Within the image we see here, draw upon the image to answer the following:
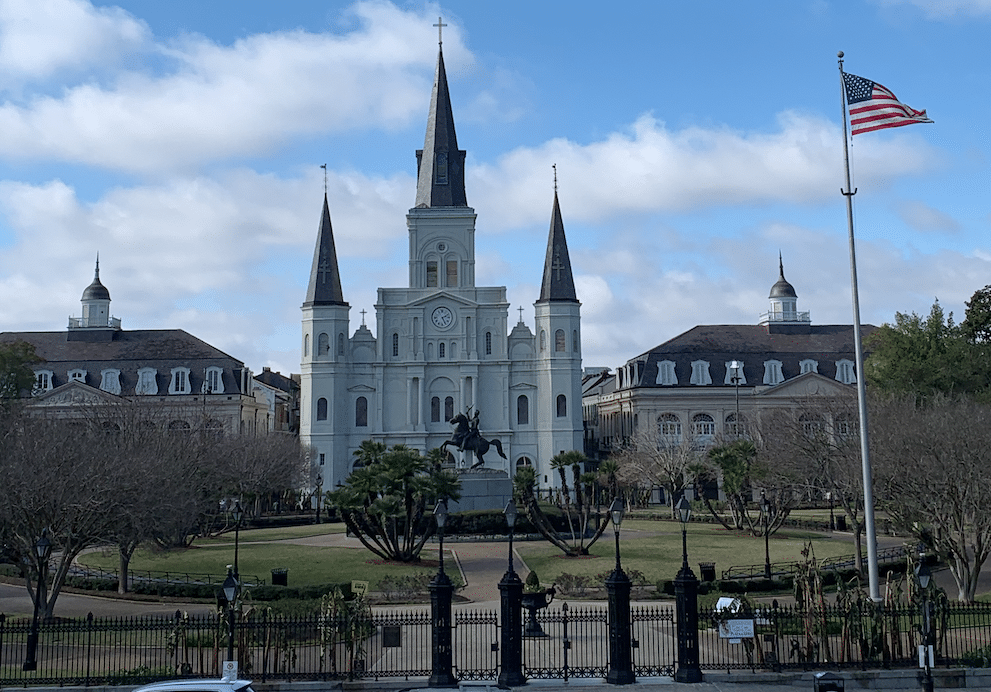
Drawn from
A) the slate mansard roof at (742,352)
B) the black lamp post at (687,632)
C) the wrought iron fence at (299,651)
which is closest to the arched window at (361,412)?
the slate mansard roof at (742,352)

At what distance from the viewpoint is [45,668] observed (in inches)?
848

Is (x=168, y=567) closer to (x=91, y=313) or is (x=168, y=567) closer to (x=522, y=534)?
(x=522, y=534)

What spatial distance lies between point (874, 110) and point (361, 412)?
63.1m

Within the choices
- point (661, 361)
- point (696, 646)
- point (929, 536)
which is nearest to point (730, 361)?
point (661, 361)

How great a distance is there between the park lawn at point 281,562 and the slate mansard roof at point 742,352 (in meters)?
44.4

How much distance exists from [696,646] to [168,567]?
2651cm

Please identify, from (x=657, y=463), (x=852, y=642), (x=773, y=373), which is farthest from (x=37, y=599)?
(x=773, y=373)

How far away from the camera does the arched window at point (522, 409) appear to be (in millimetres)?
83438

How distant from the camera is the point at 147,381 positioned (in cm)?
8456

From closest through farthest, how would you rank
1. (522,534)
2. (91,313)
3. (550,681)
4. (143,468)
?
1. (550,681)
2. (143,468)
3. (522,534)
4. (91,313)

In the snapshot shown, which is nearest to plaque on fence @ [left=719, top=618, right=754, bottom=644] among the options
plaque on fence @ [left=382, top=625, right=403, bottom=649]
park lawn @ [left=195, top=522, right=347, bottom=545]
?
plaque on fence @ [left=382, top=625, right=403, bottom=649]

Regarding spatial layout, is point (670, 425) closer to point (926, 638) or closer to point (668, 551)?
point (668, 551)

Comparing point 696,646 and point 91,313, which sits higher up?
point 91,313

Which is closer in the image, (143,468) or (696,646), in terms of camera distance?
(696,646)
